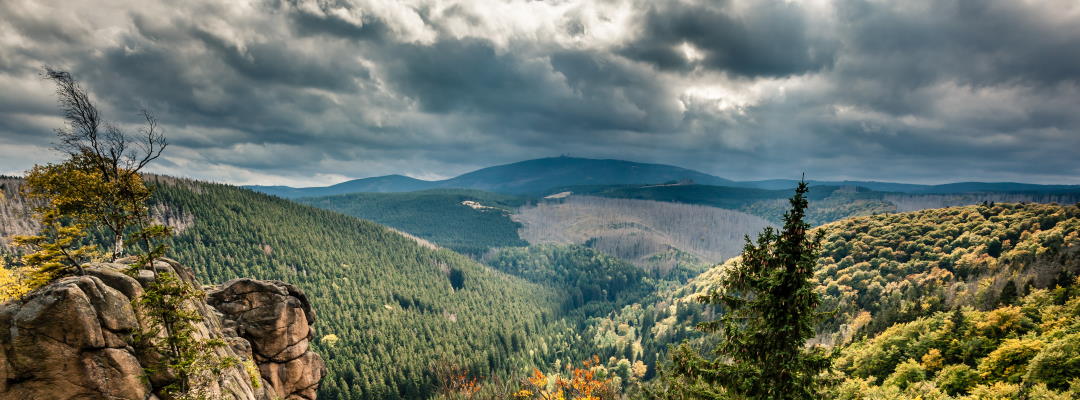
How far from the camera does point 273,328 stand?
121ft

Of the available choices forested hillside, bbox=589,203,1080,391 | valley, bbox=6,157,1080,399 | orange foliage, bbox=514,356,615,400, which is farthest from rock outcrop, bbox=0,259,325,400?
forested hillside, bbox=589,203,1080,391

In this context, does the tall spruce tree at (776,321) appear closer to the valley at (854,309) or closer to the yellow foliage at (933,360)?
the valley at (854,309)

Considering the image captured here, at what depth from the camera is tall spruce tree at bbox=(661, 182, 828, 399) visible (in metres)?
16.0

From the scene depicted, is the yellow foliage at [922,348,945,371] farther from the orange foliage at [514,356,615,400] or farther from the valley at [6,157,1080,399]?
the orange foliage at [514,356,615,400]

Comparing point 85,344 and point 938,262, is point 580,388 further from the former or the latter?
point 938,262

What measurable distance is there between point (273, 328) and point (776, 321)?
42.0m

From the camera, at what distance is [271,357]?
37.0 m

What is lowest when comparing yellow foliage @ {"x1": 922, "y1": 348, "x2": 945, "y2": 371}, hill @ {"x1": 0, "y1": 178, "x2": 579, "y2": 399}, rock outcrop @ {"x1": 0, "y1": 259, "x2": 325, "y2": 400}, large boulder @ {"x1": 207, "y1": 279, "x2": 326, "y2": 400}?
hill @ {"x1": 0, "y1": 178, "x2": 579, "y2": 399}

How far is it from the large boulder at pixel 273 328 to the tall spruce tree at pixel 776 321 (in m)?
38.3

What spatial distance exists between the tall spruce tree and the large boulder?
1507 inches

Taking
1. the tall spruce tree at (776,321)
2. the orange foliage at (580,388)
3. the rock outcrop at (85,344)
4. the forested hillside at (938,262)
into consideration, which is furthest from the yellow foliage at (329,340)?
the tall spruce tree at (776,321)

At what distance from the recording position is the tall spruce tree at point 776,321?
16.0m

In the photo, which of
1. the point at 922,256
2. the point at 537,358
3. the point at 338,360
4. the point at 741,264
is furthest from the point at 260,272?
the point at 922,256

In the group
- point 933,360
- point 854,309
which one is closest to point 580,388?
point 933,360
